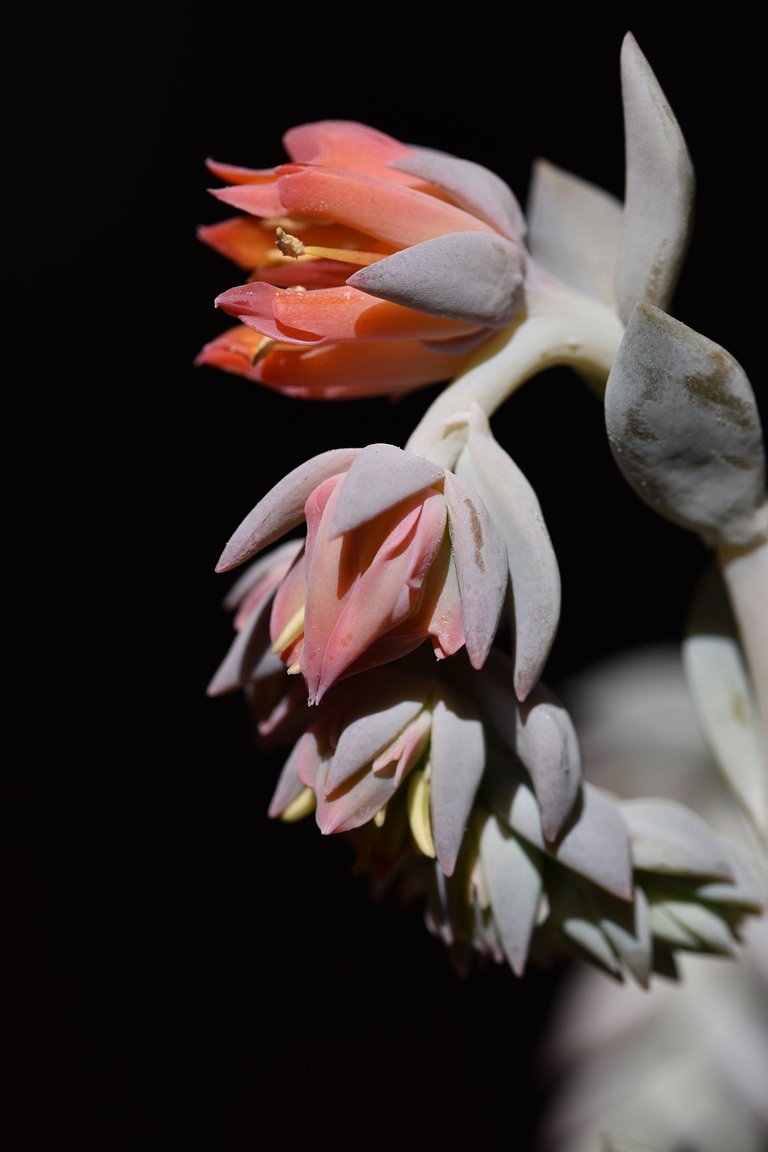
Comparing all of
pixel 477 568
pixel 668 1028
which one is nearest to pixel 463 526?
pixel 477 568

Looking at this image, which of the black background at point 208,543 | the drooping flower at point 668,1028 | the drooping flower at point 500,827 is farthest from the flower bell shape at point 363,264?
the black background at point 208,543

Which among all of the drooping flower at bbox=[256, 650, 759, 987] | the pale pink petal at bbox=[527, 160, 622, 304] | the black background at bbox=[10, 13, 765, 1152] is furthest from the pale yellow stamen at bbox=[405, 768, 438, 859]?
the black background at bbox=[10, 13, 765, 1152]

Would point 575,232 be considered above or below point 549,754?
above

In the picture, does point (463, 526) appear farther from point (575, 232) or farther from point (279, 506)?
point (575, 232)

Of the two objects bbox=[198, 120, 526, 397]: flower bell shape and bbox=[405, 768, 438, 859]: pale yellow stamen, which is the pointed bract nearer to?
bbox=[198, 120, 526, 397]: flower bell shape

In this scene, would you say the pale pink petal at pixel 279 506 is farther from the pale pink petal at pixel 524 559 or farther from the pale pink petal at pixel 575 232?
the pale pink petal at pixel 575 232

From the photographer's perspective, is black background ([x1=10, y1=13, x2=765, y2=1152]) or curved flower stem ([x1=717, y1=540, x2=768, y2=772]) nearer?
curved flower stem ([x1=717, y1=540, x2=768, y2=772])
